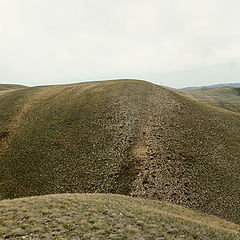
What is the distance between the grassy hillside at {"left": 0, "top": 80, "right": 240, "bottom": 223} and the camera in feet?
73.1

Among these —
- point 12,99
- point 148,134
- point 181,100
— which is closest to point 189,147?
point 148,134

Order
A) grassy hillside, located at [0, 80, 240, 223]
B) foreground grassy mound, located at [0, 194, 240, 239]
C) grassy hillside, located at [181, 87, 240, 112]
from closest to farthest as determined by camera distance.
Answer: foreground grassy mound, located at [0, 194, 240, 239] < grassy hillside, located at [0, 80, 240, 223] < grassy hillside, located at [181, 87, 240, 112]

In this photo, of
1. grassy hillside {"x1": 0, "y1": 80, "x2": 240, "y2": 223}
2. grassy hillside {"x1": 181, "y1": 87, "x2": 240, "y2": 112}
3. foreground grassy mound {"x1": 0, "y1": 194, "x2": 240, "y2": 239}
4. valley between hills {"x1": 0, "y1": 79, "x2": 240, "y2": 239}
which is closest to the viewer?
foreground grassy mound {"x1": 0, "y1": 194, "x2": 240, "y2": 239}

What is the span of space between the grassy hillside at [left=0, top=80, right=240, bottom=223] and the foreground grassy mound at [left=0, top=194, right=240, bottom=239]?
23.0 ft

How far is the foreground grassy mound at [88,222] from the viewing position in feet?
33.7

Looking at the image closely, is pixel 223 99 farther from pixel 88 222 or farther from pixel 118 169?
pixel 88 222

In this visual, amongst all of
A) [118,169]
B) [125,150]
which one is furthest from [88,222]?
[125,150]

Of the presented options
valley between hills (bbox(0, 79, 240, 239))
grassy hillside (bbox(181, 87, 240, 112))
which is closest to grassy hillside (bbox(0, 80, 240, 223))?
valley between hills (bbox(0, 79, 240, 239))

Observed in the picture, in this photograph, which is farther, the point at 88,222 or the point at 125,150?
the point at 125,150

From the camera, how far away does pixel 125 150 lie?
28.0 meters

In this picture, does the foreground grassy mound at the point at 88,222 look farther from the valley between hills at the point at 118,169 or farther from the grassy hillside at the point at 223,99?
the grassy hillside at the point at 223,99

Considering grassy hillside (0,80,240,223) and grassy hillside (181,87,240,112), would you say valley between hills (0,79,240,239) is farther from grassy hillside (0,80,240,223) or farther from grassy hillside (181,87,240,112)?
grassy hillside (181,87,240,112)

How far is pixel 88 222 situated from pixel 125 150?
1652 centimetres

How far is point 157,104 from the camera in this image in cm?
4131
